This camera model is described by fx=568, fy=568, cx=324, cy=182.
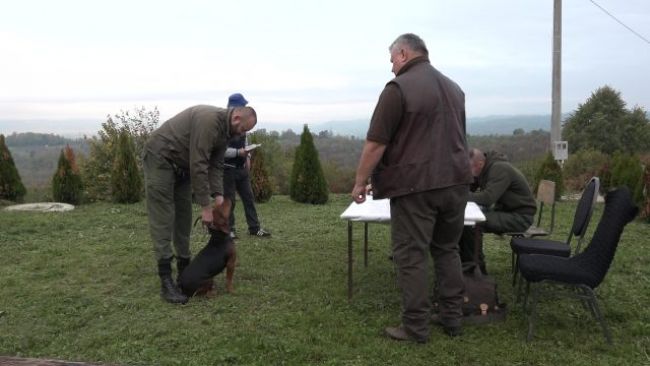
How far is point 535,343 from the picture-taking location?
3.43m

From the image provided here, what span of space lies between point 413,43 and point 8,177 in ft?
30.4

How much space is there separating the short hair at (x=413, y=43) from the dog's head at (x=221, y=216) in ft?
5.84

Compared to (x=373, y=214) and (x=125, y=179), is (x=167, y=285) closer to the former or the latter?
(x=373, y=214)

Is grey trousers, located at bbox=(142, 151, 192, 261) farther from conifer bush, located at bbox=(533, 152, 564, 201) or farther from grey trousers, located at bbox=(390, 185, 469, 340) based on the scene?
conifer bush, located at bbox=(533, 152, 564, 201)

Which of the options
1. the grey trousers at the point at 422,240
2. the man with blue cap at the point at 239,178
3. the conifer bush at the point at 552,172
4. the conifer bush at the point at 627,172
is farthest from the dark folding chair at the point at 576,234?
the conifer bush at the point at 552,172

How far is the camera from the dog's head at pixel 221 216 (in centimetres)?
428

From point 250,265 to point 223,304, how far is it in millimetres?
1229

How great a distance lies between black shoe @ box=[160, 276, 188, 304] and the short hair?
2432mm

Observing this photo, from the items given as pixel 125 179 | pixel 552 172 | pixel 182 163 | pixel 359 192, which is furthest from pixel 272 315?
pixel 552 172

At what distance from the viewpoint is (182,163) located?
429cm

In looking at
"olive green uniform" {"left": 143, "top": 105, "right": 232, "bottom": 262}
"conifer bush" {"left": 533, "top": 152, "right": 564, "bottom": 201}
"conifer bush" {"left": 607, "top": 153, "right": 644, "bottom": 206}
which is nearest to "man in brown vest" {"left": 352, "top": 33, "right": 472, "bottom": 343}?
"olive green uniform" {"left": 143, "top": 105, "right": 232, "bottom": 262}

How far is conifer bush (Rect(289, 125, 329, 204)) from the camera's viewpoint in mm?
10195

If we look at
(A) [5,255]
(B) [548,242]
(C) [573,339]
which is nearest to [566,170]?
(B) [548,242]

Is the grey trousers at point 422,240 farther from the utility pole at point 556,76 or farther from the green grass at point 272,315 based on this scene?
the utility pole at point 556,76
